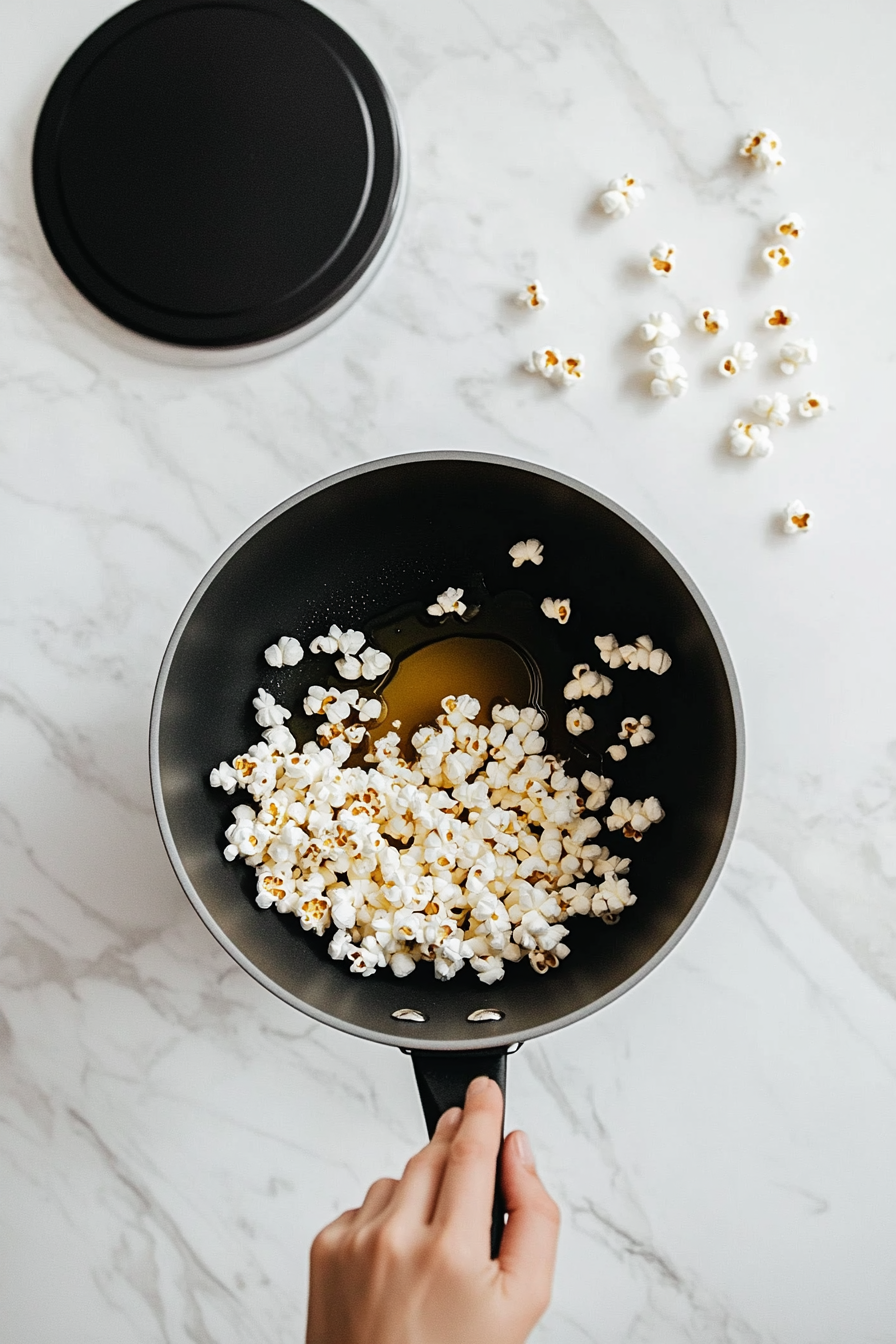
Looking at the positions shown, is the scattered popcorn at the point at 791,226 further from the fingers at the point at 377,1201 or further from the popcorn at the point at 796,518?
the fingers at the point at 377,1201

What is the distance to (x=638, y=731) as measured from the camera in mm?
840

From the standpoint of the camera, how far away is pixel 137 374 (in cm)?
88

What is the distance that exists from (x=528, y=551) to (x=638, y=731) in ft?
0.56

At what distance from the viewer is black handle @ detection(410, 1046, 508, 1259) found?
2.23 feet

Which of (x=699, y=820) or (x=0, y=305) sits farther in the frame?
(x=0, y=305)

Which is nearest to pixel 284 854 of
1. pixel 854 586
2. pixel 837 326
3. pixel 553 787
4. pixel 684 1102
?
pixel 553 787

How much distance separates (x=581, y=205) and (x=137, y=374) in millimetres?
402

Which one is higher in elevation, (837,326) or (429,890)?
(837,326)

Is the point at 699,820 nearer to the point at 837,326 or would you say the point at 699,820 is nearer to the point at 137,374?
the point at 837,326

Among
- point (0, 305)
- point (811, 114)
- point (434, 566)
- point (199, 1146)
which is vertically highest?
point (811, 114)

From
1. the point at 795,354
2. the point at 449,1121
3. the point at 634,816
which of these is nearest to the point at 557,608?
the point at 634,816

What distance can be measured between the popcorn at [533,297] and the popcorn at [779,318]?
19 centimetres

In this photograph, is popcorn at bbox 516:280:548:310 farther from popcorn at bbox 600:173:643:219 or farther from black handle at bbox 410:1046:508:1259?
black handle at bbox 410:1046:508:1259

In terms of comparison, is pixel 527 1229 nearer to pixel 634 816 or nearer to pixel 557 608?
pixel 634 816
